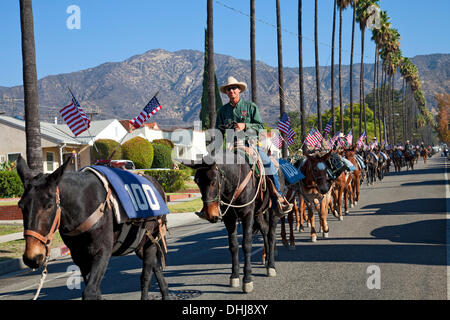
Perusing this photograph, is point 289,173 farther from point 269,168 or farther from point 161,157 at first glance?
point 161,157

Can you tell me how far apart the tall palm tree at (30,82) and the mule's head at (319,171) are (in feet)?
24.7

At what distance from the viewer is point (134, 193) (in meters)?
5.60

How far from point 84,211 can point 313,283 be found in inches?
160

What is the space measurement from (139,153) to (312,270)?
3405cm

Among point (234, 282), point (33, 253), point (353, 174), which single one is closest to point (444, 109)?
point (353, 174)

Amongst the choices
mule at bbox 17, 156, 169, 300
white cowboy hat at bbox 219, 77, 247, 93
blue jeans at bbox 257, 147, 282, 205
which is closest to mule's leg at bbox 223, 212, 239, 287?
blue jeans at bbox 257, 147, 282, 205

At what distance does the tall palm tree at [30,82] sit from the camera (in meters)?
13.5

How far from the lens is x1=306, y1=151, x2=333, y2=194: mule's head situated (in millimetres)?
11570

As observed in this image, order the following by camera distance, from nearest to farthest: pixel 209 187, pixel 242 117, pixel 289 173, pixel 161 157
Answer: pixel 209 187 < pixel 242 117 < pixel 289 173 < pixel 161 157

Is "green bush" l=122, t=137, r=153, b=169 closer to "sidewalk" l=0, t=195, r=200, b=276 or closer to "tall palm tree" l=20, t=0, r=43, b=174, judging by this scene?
"sidewalk" l=0, t=195, r=200, b=276

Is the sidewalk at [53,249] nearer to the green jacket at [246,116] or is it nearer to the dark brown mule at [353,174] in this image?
the green jacket at [246,116]

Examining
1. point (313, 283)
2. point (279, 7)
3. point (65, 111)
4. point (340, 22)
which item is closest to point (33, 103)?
point (65, 111)

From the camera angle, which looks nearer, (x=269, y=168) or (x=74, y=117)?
(x=269, y=168)
